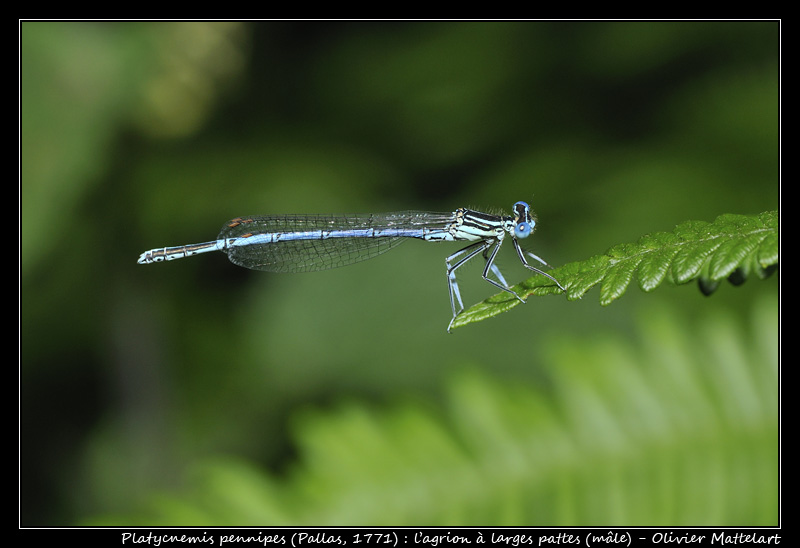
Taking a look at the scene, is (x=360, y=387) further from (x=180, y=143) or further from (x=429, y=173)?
(x=180, y=143)

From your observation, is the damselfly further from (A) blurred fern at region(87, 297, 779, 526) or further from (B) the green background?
(A) blurred fern at region(87, 297, 779, 526)

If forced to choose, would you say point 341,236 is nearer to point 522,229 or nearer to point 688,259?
point 522,229

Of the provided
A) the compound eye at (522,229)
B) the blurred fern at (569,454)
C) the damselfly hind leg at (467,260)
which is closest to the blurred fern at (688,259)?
the blurred fern at (569,454)

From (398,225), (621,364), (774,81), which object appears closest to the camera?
(621,364)

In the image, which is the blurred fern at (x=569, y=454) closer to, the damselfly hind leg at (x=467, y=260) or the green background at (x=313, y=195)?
the green background at (x=313, y=195)

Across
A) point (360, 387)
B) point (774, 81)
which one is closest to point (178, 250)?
point (360, 387)

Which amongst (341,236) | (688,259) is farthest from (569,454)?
(341,236)

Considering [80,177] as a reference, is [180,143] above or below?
above
